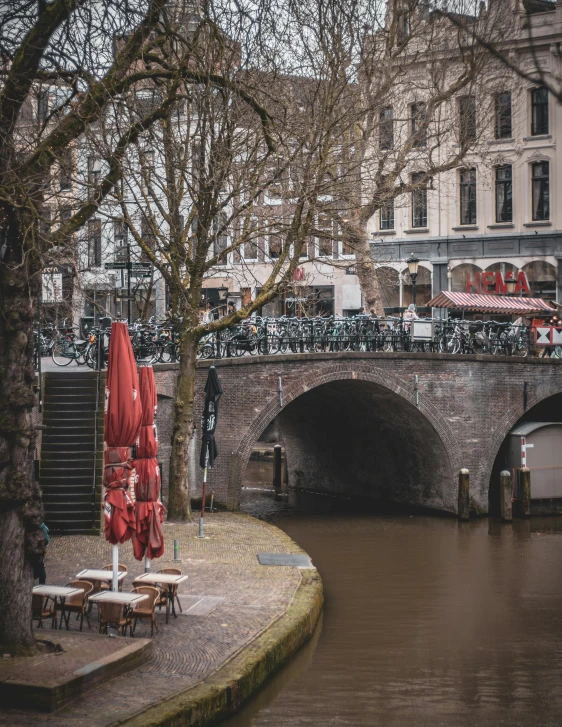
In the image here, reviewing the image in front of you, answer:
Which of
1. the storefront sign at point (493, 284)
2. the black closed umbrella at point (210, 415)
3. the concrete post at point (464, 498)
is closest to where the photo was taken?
the black closed umbrella at point (210, 415)

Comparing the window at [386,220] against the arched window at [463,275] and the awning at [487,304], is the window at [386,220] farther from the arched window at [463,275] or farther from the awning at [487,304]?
the awning at [487,304]

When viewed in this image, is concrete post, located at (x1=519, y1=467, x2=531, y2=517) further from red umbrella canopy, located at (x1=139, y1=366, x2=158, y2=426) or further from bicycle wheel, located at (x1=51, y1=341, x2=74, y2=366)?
red umbrella canopy, located at (x1=139, y1=366, x2=158, y2=426)

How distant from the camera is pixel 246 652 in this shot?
35.6 ft

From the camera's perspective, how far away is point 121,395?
11.6m

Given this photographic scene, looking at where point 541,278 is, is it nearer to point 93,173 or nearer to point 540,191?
point 540,191

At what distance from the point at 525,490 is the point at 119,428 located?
1579cm

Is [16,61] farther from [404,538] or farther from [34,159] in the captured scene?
[404,538]

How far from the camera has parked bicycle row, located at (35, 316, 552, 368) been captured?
21781 millimetres

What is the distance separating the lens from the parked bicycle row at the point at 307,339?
21781 millimetres

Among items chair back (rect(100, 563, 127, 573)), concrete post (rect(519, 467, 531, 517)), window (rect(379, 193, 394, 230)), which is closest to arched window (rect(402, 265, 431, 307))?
window (rect(379, 193, 394, 230))

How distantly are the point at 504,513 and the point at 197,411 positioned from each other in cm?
809

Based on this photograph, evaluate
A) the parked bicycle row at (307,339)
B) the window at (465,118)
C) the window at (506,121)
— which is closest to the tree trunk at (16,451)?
the parked bicycle row at (307,339)

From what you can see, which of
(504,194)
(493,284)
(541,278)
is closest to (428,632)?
(493,284)

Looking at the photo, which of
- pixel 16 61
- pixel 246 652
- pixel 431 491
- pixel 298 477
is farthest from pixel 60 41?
pixel 298 477
